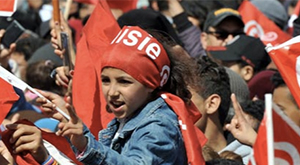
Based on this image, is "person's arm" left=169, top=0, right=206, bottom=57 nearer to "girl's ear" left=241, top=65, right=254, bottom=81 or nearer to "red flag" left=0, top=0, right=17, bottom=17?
"girl's ear" left=241, top=65, right=254, bottom=81

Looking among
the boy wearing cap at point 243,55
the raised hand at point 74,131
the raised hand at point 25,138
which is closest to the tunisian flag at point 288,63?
the raised hand at point 74,131

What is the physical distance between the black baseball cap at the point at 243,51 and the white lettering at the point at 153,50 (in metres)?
2.98

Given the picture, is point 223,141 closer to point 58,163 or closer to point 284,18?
point 58,163

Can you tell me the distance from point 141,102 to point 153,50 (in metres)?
0.24

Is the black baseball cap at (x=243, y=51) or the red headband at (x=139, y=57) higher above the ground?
the red headband at (x=139, y=57)

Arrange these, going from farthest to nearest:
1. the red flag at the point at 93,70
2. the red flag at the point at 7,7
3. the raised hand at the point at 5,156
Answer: the red flag at the point at 93,70, the red flag at the point at 7,7, the raised hand at the point at 5,156

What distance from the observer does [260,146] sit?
12.6 feet

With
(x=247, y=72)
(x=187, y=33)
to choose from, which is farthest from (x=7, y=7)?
(x=187, y=33)

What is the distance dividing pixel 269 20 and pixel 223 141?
10.3 ft

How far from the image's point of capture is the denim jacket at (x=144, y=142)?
163 inches

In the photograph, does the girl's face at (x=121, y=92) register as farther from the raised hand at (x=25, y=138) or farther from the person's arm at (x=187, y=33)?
the person's arm at (x=187, y=33)

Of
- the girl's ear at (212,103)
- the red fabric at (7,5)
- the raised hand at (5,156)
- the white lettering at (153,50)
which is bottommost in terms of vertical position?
the girl's ear at (212,103)

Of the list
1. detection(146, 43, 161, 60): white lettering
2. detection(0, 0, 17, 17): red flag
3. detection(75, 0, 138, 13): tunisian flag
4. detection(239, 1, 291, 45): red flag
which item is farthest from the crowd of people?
detection(75, 0, 138, 13): tunisian flag

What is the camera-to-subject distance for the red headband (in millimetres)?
4457
